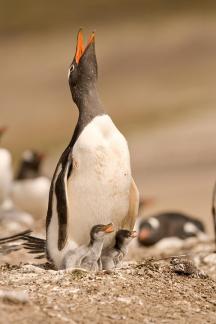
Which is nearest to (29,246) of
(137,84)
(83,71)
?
(83,71)

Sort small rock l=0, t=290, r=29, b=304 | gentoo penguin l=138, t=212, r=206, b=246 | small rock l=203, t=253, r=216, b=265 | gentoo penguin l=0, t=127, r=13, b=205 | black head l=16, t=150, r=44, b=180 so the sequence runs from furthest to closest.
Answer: black head l=16, t=150, r=44, b=180 < gentoo penguin l=138, t=212, r=206, b=246 < gentoo penguin l=0, t=127, r=13, b=205 < small rock l=203, t=253, r=216, b=265 < small rock l=0, t=290, r=29, b=304

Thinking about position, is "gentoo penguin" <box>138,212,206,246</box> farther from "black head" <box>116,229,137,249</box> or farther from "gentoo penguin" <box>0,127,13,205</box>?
"black head" <box>116,229,137,249</box>

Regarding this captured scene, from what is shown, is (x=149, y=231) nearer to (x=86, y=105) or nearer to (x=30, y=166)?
(x=30, y=166)

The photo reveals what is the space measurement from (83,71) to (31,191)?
662cm

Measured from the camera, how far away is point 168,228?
1218 centimetres

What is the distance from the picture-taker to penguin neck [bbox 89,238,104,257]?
4.98 meters

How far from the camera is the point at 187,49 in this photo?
34281 mm

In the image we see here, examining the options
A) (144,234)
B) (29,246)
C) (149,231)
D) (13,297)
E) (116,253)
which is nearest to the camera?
(13,297)

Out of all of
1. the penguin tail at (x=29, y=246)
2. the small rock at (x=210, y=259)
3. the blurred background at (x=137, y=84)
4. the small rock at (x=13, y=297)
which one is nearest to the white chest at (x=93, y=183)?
the penguin tail at (x=29, y=246)

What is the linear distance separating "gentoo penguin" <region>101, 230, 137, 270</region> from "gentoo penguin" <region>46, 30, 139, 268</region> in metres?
0.05

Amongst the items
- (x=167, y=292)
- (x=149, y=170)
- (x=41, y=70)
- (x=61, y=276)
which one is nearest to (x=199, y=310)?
(x=167, y=292)

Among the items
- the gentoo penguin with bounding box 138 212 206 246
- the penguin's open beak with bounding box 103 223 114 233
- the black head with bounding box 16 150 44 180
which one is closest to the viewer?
the penguin's open beak with bounding box 103 223 114 233

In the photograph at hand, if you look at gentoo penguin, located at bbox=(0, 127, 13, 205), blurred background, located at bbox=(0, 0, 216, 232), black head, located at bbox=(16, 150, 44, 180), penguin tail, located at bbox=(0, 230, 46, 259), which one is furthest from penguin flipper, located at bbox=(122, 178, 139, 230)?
blurred background, located at bbox=(0, 0, 216, 232)

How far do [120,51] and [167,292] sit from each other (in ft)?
105
